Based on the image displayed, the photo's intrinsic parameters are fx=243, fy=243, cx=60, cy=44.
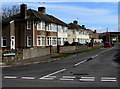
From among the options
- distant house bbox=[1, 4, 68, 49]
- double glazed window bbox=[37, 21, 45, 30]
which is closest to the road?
distant house bbox=[1, 4, 68, 49]

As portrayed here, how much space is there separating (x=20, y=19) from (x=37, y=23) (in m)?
3.12

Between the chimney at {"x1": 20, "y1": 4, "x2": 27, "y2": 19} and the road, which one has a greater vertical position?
the chimney at {"x1": 20, "y1": 4, "x2": 27, "y2": 19}

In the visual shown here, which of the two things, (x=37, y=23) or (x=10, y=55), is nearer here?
(x=10, y=55)

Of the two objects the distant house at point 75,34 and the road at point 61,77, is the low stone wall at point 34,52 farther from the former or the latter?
the distant house at point 75,34

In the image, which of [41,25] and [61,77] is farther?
[41,25]

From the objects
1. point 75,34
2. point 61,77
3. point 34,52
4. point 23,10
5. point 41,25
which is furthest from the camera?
point 75,34

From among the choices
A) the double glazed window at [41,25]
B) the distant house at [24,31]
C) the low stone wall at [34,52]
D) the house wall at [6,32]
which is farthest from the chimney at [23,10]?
the low stone wall at [34,52]

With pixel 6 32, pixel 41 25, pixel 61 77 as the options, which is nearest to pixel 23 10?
pixel 41 25

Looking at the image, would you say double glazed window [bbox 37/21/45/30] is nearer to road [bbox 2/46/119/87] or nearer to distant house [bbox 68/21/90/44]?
road [bbox 2/46/119/87]

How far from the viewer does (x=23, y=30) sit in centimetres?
4297

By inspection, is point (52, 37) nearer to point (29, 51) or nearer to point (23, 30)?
point (23, 30)

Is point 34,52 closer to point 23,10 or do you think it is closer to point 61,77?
point 23,10

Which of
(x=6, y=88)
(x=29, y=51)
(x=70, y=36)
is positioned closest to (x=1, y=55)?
(x=29, y=51)

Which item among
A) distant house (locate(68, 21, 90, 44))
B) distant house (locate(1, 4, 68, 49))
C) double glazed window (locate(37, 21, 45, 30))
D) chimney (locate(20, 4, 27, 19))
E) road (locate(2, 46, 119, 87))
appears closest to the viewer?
road (locate(2, 46, 119, 87))
